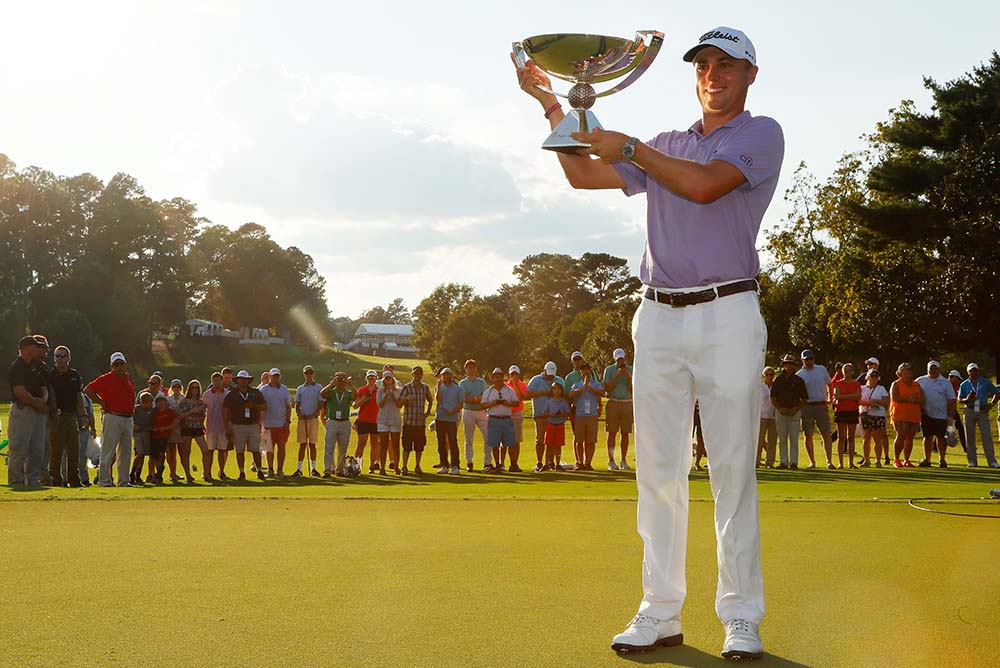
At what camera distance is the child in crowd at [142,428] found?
20.1 m

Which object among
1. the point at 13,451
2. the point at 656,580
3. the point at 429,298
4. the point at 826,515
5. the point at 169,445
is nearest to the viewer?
the point at 656,580

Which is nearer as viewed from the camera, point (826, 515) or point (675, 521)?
point (675, 521)

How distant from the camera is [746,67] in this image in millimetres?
4438

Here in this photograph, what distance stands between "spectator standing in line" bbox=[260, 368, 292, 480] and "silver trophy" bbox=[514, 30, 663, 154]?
1675 centimetres

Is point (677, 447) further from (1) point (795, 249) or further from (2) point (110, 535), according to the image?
(1) point (795, 249)

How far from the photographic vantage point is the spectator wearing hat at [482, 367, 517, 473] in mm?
21609

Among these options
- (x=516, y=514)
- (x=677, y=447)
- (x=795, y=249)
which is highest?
(x=795, y=249)

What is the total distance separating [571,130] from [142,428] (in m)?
17.3

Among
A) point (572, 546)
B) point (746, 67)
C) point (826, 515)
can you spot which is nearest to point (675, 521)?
point (746, 67)

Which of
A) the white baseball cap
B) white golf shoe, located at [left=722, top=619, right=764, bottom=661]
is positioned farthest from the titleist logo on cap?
white golf shoe, located at [left=722, top=619, right=764, bottom=661]

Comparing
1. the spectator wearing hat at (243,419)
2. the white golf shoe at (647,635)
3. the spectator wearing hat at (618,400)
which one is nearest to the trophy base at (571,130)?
the white golf shoe at (647,635)

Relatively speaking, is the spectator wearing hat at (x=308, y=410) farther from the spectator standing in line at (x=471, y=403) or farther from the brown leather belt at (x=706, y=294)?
the brown leather belt at (x=706, y=294)

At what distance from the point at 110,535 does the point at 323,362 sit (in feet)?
359

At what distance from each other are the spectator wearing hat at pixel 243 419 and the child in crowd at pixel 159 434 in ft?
3.45
